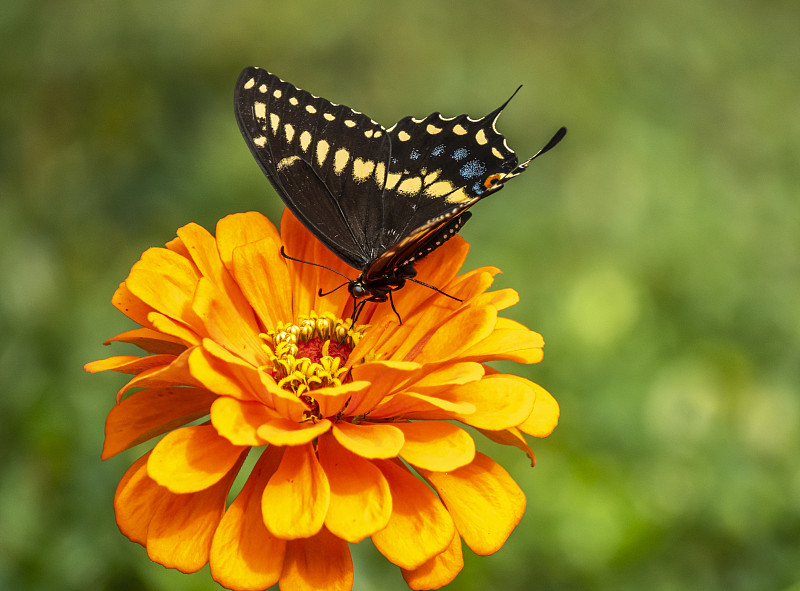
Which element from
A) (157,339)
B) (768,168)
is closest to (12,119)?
(157,339)

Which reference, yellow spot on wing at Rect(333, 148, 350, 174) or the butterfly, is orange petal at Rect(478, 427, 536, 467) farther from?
yellow spot on wing at Rect(333, 148, 350, 174)

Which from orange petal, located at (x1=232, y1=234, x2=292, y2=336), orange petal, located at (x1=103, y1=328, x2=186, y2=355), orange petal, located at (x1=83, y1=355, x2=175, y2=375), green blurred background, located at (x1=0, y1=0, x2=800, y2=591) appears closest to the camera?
orange petal, located at (x1=83, y1=355, x2=175, y2=375)

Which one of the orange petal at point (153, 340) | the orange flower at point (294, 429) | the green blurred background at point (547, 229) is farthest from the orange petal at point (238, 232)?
the green blurred background at point (547, 229)

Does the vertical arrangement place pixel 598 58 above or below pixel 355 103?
above

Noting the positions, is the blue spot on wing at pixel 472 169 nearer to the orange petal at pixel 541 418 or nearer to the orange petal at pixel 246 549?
the orange petal at pixel 541 418

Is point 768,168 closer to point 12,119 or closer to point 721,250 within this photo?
point 721,250

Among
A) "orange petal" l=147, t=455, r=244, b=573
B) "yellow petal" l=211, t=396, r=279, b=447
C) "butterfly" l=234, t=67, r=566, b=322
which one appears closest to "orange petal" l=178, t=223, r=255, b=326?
"butterfly" l=234, t=67, r=566, b=322

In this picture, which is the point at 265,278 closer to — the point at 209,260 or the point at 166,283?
the point at 209,260
